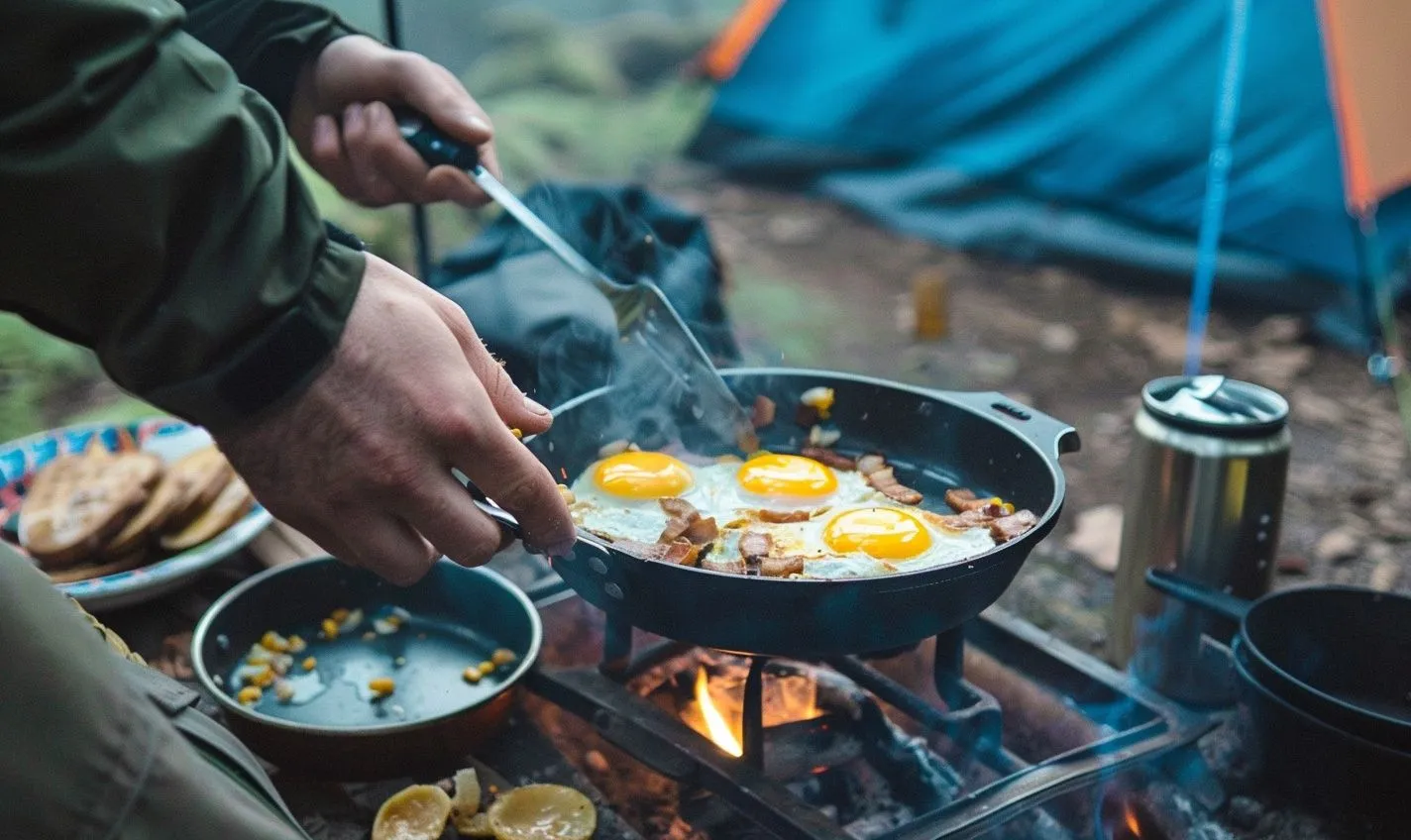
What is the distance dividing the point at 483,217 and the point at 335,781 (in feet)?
19.3

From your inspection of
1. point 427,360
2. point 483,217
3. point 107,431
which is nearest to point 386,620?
point 107,431

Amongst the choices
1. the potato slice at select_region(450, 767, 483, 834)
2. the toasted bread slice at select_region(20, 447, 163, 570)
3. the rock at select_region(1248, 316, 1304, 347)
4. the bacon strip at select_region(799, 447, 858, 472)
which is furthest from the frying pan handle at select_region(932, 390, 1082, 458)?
the rock at select_region(1248, 316, 1304, 347)

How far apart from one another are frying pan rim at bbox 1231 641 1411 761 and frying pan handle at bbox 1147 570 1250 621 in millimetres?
157

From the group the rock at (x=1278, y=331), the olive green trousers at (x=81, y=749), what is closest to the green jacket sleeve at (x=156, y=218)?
the olive green trousers at (x=81, y=749)

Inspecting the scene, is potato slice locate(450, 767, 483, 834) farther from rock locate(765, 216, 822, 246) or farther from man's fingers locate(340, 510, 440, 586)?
rock locate(765, 216, 822, 246)

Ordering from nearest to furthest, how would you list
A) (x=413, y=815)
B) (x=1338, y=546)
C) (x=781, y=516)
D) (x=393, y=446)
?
(x=393, y=446)
(x=413, y=815)
(x=781, y=516)
(x=1338, y=546)

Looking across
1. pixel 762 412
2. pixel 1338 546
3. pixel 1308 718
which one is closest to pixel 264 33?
pixel 762 412

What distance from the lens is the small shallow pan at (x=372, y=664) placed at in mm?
2420

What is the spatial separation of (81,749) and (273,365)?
502 mm

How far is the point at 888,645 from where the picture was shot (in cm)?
211

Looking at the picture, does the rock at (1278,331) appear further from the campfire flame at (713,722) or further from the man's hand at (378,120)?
the man's hand at (378,120)

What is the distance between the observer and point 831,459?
284cm

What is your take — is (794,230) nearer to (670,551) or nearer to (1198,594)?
(1198,594)

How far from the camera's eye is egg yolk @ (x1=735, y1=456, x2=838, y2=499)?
270 centimetres
